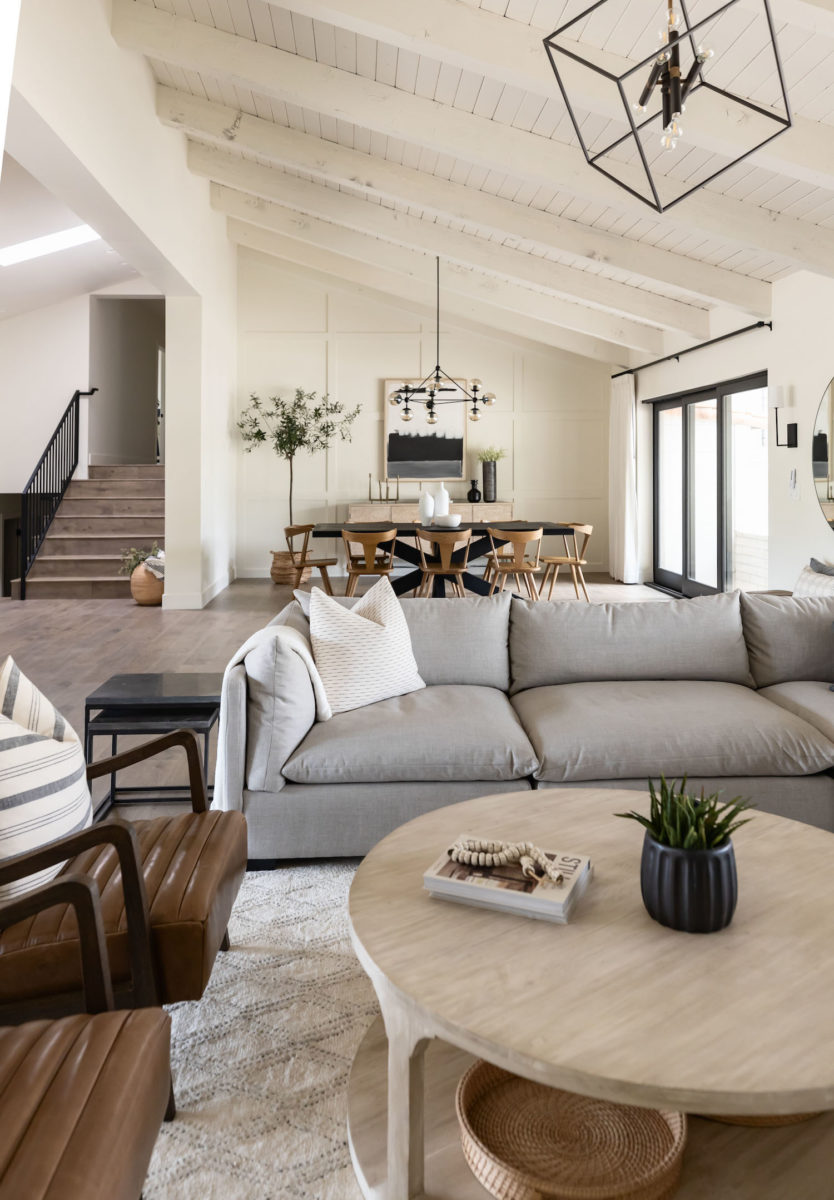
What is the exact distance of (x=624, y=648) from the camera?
334 cm

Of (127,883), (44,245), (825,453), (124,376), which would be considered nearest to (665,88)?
(127,883)

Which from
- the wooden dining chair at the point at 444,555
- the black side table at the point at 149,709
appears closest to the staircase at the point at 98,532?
the wooden dining chair at the point at 444,555

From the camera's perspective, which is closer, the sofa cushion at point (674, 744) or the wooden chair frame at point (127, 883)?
the wooden chair frame at point (127, 883)

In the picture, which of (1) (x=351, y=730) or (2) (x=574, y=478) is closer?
(1) (x=351, y=730)

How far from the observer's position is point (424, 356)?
10734 mm

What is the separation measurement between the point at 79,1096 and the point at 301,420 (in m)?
9.91

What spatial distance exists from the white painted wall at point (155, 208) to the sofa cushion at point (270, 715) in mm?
2890

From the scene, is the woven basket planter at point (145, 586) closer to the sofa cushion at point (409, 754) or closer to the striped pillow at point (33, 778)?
the sofa cushion at point (409, 754)

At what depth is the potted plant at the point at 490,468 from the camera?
1065 cm

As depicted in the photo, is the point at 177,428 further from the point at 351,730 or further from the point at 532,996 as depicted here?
the point at 532,996

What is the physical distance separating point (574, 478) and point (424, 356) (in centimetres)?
245

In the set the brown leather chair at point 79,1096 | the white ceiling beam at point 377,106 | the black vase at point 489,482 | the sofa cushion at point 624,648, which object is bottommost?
the brown leather chair at point 79,1096

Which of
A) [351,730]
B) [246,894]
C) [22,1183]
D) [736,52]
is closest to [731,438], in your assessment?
[736,52]

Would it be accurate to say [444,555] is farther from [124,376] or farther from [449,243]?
[124,376]
